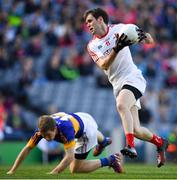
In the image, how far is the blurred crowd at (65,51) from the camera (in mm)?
22594

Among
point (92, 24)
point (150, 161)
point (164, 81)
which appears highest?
point (92, 24)

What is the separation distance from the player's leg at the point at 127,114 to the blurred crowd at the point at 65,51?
819 centimetres

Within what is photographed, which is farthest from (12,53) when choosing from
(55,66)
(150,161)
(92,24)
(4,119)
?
(92,24)

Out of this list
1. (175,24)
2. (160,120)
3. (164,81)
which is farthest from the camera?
(175,24)

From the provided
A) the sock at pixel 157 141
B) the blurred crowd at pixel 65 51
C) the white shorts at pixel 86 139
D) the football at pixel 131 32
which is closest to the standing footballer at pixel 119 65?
the sock at pixel 157 141

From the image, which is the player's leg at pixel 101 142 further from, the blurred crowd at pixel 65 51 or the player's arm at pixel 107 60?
the blurred crowd at pixel 65 51

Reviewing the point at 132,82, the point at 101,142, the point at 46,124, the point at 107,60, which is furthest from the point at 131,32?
the point at 101,142

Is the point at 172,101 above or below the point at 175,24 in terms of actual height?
below

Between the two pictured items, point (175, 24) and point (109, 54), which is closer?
point (109, 54)

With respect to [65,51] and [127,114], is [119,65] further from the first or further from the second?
[65,51]

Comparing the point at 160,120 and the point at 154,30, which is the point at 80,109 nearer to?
the point at 160,120

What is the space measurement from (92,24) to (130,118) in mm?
1497

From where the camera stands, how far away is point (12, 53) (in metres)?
24.4

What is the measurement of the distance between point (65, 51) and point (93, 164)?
36.4 ft
